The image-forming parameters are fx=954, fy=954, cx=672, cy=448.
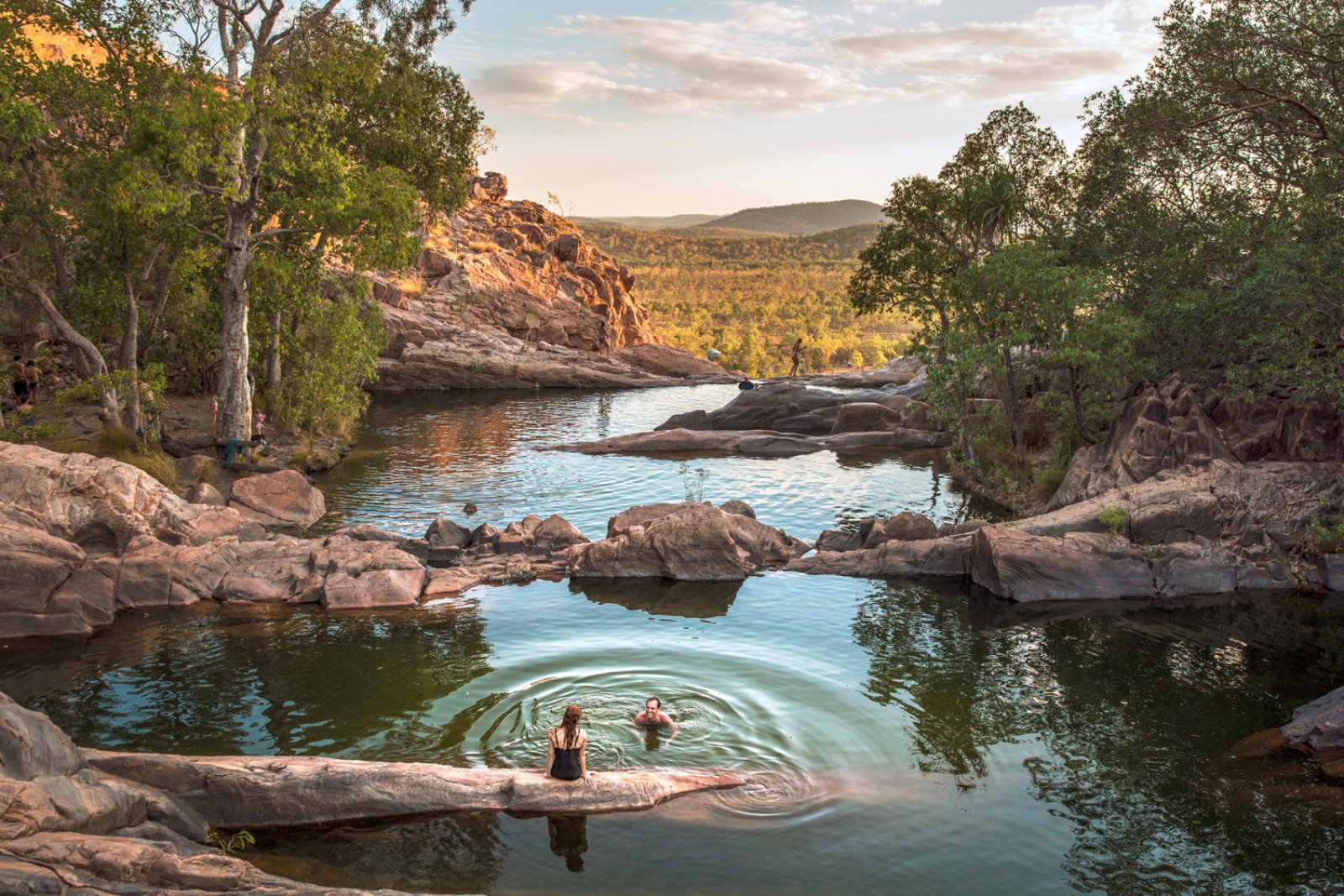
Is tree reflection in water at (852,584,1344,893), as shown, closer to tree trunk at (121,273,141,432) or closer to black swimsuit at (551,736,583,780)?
black swimsuit at (551,736,583,780)

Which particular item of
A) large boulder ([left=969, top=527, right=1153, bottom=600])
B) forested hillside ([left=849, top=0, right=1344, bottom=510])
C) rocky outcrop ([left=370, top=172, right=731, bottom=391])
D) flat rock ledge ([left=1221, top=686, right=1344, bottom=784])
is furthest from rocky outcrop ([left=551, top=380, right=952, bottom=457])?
flat rock ledge ([left=1221, top=686, right=1344, bottom=784])

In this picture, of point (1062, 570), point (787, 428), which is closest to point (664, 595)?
point (1062, 570)

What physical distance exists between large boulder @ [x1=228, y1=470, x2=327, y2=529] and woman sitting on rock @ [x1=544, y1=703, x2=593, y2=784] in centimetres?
1569

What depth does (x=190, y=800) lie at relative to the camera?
10508 mm

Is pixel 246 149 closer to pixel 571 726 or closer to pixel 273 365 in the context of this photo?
pixel 273 365

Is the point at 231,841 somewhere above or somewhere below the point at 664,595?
below

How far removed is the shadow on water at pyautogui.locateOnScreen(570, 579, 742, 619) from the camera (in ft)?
64.5

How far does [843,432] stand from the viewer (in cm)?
4394

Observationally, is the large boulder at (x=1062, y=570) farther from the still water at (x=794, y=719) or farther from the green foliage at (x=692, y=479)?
the green foliage at (x=692, y=479)

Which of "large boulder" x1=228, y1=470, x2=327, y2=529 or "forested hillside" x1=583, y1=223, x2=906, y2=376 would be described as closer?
"large boulder" x1=228, y1=470, x2=327, y2=529

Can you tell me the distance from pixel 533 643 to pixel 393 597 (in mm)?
3706

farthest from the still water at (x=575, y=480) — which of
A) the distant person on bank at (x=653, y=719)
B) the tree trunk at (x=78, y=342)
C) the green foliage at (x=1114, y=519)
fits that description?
the distant person on bank at (x=653, y=719)

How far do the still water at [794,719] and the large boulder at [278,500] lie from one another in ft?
22.5

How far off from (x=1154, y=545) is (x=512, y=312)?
64114mm
